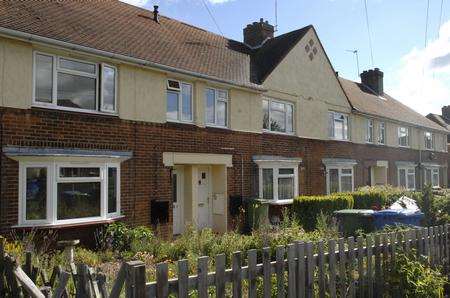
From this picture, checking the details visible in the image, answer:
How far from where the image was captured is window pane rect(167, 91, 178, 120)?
1370cm

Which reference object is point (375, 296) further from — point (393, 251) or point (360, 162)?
point (360, 162)

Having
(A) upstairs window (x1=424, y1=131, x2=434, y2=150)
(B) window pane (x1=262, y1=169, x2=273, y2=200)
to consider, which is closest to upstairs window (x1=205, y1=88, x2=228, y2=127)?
(B) window pane (x1=262, y1=169, x2=273, y2=200)

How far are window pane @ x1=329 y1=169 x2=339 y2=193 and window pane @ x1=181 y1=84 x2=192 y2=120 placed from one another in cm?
868

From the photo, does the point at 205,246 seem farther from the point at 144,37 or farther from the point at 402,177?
the point at 402,177

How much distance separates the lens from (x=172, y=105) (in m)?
13.8

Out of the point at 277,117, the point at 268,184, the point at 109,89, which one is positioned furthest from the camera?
the point at 277,117

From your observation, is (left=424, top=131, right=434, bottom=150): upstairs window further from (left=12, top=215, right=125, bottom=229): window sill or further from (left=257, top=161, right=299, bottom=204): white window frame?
(left=12, top=215, right=125, bottom=229): window sill

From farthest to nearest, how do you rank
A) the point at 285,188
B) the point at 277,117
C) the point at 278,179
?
the point at 277,117 < the point at 285,188 < the point at 278,179

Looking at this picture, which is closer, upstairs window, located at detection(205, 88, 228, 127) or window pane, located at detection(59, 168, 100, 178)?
window pane, located at detection(59, 168, 100, 178)

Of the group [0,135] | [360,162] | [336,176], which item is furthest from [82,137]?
[360,162]

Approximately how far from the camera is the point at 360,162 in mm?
22797

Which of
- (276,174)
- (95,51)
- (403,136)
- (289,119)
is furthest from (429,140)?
(95,51)

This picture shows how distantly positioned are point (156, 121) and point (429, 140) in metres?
25.3

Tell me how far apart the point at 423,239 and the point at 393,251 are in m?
0.88
